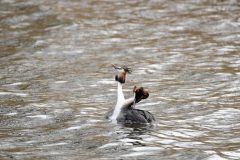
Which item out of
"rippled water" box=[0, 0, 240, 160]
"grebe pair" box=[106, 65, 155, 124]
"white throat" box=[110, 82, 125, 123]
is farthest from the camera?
"white throat" box=[110, 82, 125, 123]

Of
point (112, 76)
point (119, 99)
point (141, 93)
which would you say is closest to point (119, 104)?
point (119, 99)

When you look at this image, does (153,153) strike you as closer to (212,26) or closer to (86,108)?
(86,108)

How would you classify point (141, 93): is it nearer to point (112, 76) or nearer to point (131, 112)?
point (131, 112)

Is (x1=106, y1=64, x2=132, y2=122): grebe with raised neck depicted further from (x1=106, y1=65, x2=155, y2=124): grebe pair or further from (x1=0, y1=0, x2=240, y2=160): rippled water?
(x1=0, y1=0, x2=240, y2=160): rippled water

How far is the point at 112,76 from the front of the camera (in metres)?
17.7

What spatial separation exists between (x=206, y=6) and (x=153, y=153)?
14.8 metres

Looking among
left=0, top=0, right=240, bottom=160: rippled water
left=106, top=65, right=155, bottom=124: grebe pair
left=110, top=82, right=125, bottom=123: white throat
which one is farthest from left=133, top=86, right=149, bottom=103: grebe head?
left=0, top=0, right=240, bottom=160: rippled water

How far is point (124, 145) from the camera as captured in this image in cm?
1164

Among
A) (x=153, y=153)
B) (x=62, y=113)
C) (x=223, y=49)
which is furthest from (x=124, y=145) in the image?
(x=223, y=49)

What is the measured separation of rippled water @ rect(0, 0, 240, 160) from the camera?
1182cm

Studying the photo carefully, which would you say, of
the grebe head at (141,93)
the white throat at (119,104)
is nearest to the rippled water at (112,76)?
the white throat at (119,104)

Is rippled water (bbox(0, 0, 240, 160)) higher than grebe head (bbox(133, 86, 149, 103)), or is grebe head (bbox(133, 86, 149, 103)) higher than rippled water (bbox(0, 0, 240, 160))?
grebe head (bbox(133, 86, 149, 103))

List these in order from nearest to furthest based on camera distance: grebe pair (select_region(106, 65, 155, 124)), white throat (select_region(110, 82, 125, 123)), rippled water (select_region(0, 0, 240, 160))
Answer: rippled water (select_region(0, 0, 240, 160)) → grebe pair (select_region(106, 65, 155, 124)) → white throat (select_region(110, 82, 125, 123))

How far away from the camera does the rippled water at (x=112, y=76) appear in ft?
38.8
